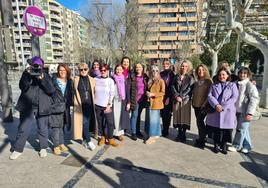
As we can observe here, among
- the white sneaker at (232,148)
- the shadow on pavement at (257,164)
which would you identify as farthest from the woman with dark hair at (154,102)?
the shadow on pavement at (257,164)

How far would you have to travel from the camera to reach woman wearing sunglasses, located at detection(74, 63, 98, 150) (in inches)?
167

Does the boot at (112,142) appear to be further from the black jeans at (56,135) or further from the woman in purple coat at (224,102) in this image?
the woman in purple coat at (224,102)

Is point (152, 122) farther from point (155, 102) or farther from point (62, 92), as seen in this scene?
point (62, 92)

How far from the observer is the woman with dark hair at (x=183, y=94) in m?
4.53

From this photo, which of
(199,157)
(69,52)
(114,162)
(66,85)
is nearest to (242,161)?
(199,157)

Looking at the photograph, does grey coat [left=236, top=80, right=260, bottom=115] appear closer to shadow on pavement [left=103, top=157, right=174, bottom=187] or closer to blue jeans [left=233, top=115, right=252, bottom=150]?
blue jeans [left=233, top=115, right=252, bottom=150]

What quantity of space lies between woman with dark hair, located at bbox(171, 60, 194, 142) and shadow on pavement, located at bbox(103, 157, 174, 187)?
5.13ft

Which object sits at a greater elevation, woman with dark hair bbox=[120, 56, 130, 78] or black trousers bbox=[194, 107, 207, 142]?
woman with dark hair bbox=[120, 56, 130, 78]

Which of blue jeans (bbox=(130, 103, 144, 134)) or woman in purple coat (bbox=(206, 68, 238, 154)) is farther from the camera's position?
blue jeans (bbox=(130, 103, 144, 134))

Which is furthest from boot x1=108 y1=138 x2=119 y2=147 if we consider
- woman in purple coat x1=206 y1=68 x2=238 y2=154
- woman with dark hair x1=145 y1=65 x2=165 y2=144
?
woman in purple coat x1=206 y1=68 x2=238 y2=154

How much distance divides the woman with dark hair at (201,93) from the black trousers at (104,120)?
178cm

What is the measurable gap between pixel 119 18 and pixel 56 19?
162 feet

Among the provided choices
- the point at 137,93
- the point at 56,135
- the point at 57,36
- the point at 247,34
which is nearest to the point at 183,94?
the point at 137,93

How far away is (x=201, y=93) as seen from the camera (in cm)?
435
